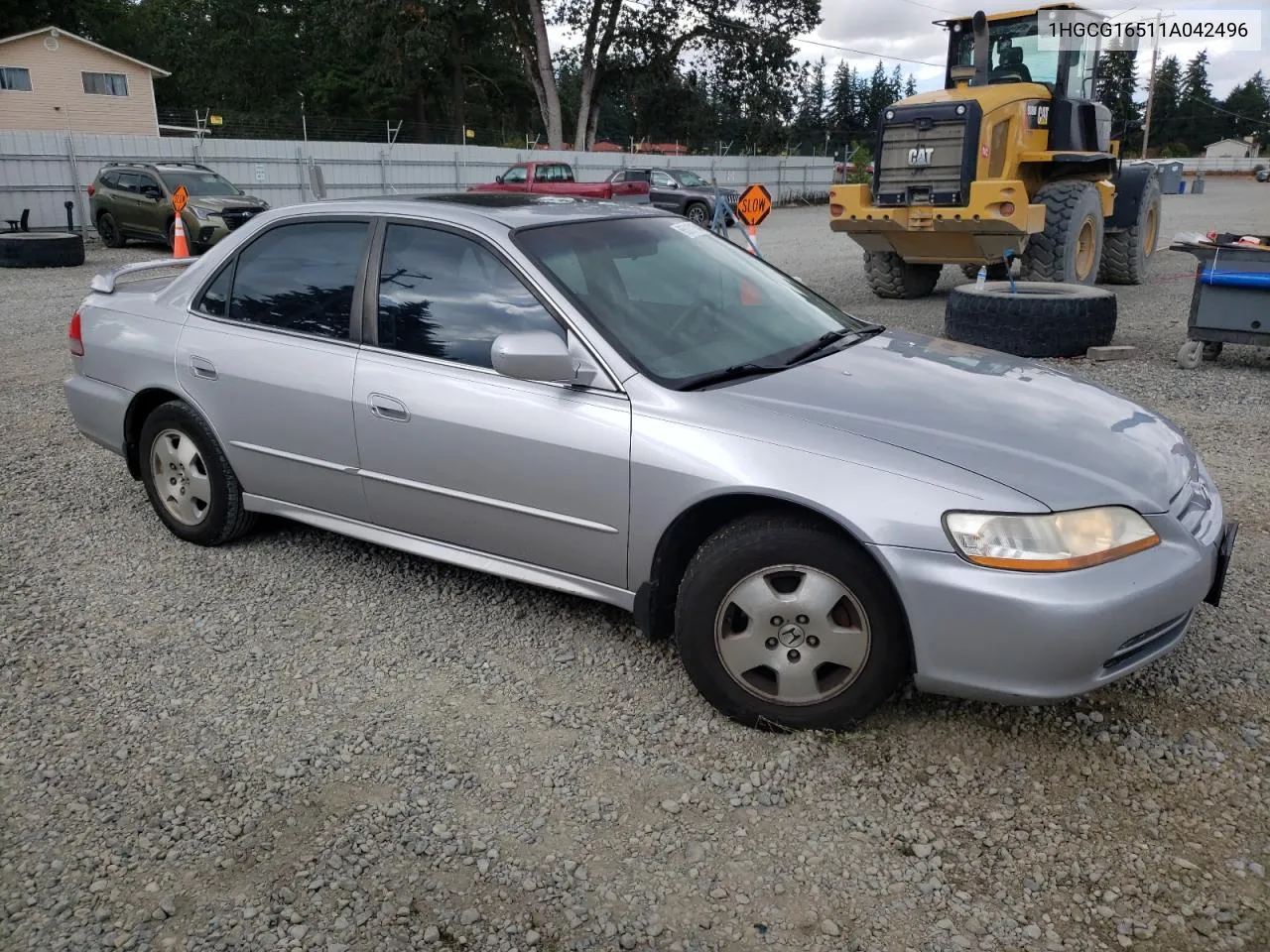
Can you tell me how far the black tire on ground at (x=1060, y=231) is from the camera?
1012 centimetres

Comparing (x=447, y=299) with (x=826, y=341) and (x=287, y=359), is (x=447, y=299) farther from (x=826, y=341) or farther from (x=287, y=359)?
(x=826, y=341)

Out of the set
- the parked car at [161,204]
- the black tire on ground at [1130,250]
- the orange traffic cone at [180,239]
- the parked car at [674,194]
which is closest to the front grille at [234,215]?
the parked car at [161,204]

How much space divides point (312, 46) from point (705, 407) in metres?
60.6

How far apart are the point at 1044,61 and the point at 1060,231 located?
2.06m

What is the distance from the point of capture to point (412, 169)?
90.4 ft

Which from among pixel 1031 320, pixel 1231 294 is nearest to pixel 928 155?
pixel 1031 320

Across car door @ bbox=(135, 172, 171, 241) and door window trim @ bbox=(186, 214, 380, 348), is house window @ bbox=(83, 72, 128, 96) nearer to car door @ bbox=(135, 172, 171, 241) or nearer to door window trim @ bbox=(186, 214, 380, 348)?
car door @ bbox=(135, 172, 171, 241)

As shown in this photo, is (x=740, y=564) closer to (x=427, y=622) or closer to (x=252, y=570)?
(x=427, y=622)

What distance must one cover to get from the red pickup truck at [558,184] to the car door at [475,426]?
726 inches

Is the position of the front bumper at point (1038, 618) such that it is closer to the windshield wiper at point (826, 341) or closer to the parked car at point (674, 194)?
the windshield wiper at point (826, 341)

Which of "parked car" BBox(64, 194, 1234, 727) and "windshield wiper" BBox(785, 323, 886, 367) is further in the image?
"windshield wiper" BBox(785, 323, 886, 367)

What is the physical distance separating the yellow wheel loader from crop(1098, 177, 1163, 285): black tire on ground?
32.0 inches

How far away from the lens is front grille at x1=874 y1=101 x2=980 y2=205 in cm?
991

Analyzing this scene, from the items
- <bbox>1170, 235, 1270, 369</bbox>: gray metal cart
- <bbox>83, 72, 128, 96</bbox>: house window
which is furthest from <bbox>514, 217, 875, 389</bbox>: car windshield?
<bbox>83, 72, 128, 96</bbox>: house window
